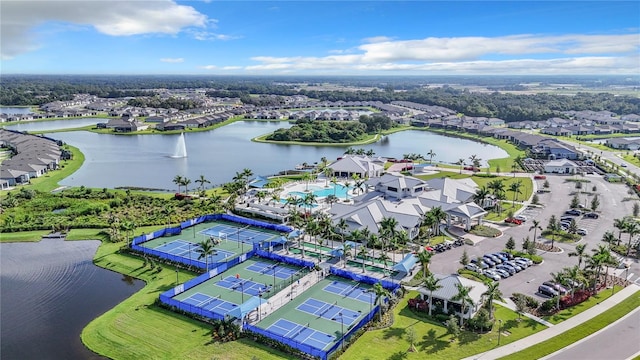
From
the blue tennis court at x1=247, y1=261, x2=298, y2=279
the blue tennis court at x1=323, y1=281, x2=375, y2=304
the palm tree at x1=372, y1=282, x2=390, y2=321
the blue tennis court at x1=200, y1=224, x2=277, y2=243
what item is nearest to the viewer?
the palm tree at x1=372, y1=282, x2=390, y2=321

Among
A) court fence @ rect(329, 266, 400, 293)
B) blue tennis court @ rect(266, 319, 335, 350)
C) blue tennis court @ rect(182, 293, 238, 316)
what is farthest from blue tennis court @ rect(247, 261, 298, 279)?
blue tennis court @ rect(266, 319, 335, 350)

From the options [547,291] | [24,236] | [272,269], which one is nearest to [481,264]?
[547,291]

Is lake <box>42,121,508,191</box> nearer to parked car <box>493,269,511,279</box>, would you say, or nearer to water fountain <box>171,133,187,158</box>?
water fountain <box>171,133,187,158</box>

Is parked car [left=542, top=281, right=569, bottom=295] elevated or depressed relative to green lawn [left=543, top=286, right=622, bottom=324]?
elevated

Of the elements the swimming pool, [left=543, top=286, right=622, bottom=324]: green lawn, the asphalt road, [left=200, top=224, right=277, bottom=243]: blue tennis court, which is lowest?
the asphalt road

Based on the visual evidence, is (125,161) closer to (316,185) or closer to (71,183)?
(71,183)

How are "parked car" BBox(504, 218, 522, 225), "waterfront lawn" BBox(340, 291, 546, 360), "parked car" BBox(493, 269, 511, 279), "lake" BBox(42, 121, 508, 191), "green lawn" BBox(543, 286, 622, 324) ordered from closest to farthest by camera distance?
"waterfront lawn" BBox(340, 291, 546, 360) < "green lawn" BBox(543, 286, 622, 324) < "parked car" BBox(493, 269, 511, 279) < "parked car" BBox(504, 218, 522, 225) < "lake" BBox(42, 121, 508, 191)

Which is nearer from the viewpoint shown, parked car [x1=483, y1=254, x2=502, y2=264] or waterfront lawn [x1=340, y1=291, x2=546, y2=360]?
waterfront lawn [x1=340, y1=291, x2=546, y2=360]
